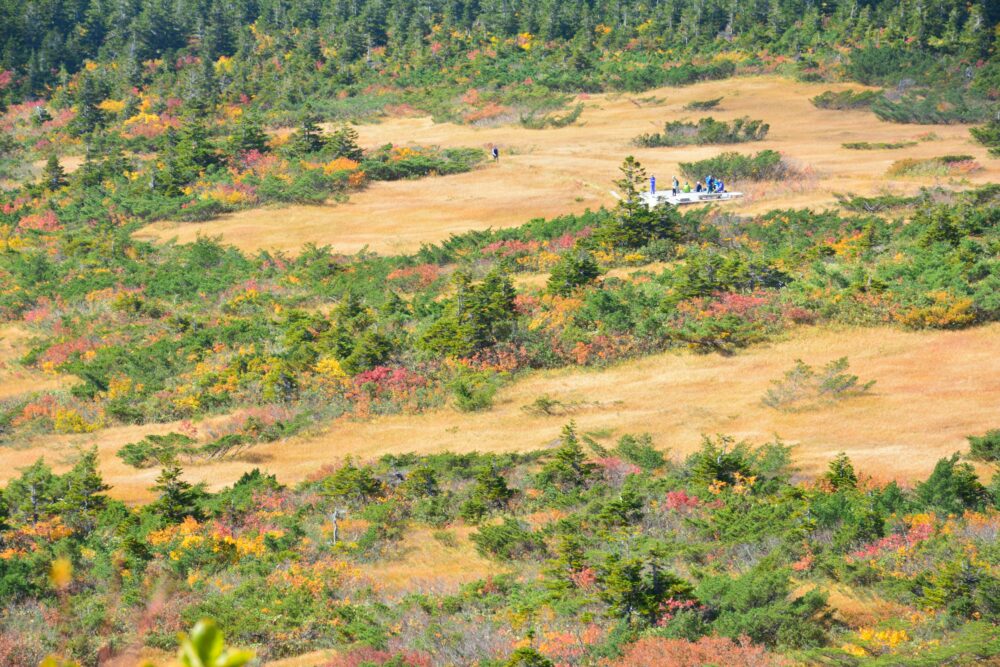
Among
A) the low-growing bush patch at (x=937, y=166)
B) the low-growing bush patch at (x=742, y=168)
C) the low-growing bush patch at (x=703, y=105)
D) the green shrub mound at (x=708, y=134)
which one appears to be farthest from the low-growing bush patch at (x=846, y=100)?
the low-growing bush patch at (x=742, y=168)

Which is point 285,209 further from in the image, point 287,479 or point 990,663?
point 990,663

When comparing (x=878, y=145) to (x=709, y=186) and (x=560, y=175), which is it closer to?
(x=709, y=186)

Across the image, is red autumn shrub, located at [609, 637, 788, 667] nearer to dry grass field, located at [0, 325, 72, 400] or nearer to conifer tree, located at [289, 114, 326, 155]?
dry grass field, located at [0, 325, 72, 400]

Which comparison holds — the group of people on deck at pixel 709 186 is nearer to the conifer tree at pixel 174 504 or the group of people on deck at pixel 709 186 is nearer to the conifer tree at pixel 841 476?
the conifer tree at pixel 841 476

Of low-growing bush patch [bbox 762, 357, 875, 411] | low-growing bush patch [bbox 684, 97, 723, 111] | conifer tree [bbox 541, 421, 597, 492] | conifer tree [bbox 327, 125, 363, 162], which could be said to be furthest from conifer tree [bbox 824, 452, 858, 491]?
low-growing bush patch [bbox 684, 97, 723, 111]

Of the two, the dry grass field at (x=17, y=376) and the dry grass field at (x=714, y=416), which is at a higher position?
the dry grass field at (x=714, y=416)

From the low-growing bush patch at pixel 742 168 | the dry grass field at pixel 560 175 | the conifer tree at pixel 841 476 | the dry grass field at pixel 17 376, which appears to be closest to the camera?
the conifer tree at pixel 841 476
